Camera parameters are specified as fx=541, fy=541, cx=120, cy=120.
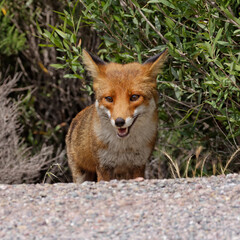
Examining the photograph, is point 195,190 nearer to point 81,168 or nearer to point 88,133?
point 88,133

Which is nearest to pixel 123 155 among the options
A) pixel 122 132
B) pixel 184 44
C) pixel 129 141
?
pixel 129 141

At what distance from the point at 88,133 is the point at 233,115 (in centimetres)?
165

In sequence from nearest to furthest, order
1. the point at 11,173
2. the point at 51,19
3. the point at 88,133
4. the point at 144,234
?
1. the point at 144,234
2. the point at 88,133
3. the point at 11,173
4. the point at 51,19

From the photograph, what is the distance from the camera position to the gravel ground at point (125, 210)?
3742mm

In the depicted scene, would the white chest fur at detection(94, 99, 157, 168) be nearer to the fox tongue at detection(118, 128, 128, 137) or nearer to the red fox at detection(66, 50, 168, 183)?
the red fox at detection(66, 50, 168, 183)

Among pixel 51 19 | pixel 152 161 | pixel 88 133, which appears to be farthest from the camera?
pixel 51 19

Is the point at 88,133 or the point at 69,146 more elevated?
the point at 88,133

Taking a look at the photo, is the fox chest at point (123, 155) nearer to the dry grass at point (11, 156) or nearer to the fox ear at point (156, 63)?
the fox ear at point (156, 63)

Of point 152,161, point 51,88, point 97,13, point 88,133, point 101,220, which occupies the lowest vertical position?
point 152,161

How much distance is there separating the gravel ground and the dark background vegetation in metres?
1.01

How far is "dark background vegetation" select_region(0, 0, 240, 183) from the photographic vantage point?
5.71m

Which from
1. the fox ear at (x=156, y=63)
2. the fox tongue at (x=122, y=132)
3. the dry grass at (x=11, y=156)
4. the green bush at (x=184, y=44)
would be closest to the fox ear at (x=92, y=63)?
the green bush at (x=184, y=44)

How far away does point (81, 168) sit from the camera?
21.6 ft

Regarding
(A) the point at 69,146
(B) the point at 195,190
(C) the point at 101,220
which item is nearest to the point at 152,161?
(A) the point at 69,146
